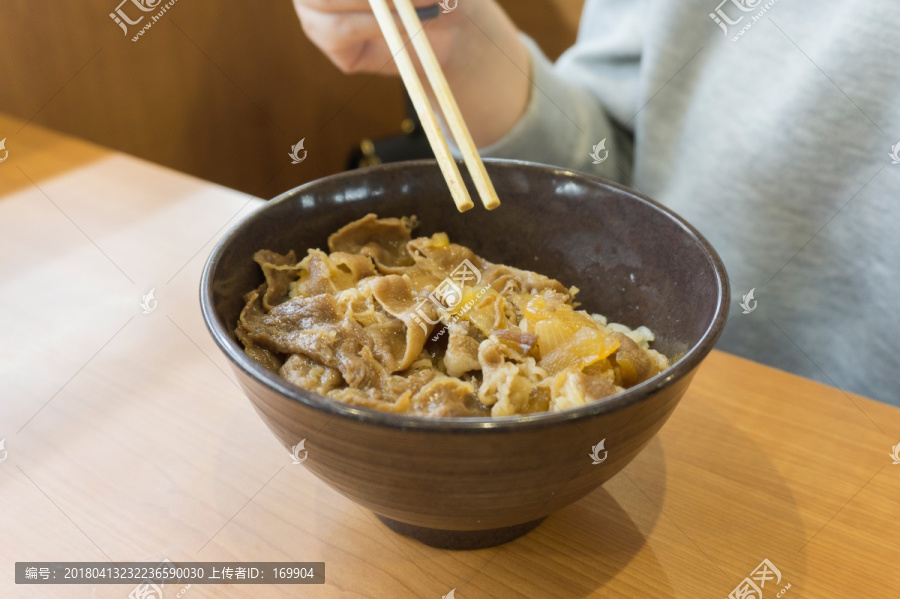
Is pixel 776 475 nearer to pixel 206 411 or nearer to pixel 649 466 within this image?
pixel 649 466

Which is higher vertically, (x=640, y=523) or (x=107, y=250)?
(x=107, y=250)

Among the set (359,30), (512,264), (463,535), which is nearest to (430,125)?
(512,264)

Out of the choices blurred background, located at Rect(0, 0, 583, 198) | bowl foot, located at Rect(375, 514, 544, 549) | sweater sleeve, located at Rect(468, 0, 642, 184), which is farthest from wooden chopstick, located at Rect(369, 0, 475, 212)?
blurred background, located at Rect(0, 0, 583, 198)

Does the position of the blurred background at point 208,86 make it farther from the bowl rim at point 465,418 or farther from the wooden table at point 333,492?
the bowl rim at point 465,418

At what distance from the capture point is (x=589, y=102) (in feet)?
6.63

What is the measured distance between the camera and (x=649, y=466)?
1.12 m

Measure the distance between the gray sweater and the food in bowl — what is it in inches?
28.9

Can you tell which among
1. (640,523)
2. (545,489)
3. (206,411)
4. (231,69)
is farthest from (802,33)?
(231,69)

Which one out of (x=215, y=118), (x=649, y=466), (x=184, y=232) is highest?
(x=184, y=232)

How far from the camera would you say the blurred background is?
2.65 meters

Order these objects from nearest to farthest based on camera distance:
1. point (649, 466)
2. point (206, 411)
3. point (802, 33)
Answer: point (649, 466)
point (206, 411)
point (802, 33)

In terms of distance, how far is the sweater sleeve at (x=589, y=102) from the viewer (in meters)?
1.88

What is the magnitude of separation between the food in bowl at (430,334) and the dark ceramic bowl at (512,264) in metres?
0.05

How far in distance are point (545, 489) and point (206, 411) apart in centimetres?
71
